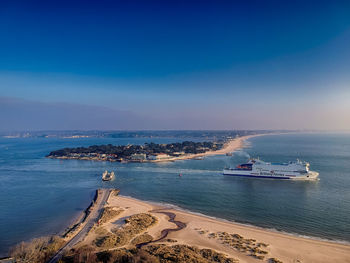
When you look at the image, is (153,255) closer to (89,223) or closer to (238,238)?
(238,238)

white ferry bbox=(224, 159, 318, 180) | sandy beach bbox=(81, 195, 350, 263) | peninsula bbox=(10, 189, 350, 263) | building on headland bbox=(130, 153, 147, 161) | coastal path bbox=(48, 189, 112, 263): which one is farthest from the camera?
building on headland bbox=(130, 153, 147, 161)

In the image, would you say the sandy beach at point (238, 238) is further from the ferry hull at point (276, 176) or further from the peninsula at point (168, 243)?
the ferry hull at point (276, 176)

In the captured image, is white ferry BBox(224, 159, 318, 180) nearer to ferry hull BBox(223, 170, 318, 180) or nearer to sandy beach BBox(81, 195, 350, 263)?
ferry hull BBox(223, 170, 318, 180)

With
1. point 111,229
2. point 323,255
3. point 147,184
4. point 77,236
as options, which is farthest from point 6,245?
point 323,255

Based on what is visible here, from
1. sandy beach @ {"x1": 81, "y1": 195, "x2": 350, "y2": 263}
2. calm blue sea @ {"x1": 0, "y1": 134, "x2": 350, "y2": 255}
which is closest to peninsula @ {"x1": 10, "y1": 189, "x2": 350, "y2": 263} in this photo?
sandy beach @ {"x1": 81, "y1": 195, "x2": 350, "y2": 263}

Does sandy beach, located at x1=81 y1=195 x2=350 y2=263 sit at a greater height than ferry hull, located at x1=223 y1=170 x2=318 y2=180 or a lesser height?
lesser
